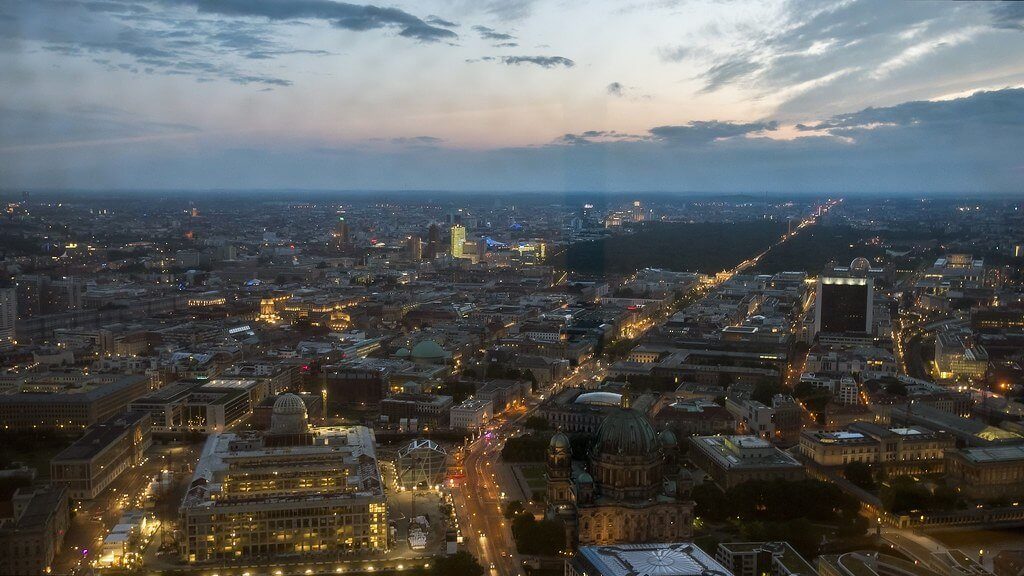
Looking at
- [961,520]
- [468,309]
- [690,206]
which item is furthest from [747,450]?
[690,206]

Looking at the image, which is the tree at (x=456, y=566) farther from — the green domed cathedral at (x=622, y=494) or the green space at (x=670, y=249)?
the green space at (x=670, y=249)

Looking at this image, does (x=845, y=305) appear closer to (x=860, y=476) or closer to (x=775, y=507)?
(x=860, y=476)

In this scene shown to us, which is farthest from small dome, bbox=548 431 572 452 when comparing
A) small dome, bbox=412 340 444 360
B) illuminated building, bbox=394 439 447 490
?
small dome, bbox=412 340 444 360

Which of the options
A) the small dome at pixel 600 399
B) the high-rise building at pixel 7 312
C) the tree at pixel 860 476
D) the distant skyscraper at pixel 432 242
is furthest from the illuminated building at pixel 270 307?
the tree at pixel 860 476

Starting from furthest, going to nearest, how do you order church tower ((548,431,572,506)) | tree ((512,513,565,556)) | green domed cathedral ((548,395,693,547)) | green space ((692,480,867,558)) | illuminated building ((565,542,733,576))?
church tower ((548,431,572,506)) < green space ((692,480,867,558)) < green domed cathedral ((548,395,693,547)) < tree ((512,513,565,556)) < illuminated building ((565,542,733,576))

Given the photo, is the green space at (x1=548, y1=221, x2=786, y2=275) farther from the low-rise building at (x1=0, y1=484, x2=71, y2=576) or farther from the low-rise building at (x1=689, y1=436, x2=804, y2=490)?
the low-rise building at (x1=0, y1=484, x2=71, y2=576)

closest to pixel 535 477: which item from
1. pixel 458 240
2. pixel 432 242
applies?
pixel 432 242
